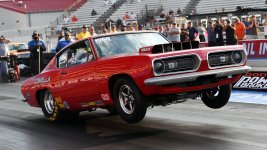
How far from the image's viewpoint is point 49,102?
28.4 feet

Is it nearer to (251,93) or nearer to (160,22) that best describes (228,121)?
(251,93)

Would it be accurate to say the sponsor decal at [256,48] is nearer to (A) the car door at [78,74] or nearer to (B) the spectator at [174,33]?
(B) the spectator at [174,33]

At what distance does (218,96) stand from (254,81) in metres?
4.46

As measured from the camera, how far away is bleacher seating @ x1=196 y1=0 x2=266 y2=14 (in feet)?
106

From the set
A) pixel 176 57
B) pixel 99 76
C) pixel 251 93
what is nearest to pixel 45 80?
pixel 99 76

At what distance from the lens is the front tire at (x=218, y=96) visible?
24.8ft

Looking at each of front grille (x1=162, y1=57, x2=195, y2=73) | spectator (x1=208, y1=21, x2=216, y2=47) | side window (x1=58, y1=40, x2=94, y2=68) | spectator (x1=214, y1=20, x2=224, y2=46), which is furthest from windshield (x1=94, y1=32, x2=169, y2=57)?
spectator (x1=208, y1=21, x2=216, y2=47)

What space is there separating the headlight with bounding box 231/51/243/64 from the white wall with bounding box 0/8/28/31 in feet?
165

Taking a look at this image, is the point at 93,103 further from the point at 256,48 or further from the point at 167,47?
the point at 256,48

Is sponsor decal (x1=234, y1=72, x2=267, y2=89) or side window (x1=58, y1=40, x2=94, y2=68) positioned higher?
side window (x1=58, y1=40, x2=94, y2=68)

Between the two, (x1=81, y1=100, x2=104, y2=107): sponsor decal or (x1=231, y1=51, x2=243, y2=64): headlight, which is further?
(x1=81, y1=100, x2=104, y2=107): sponsor decal

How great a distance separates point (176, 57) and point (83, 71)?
1.69 metres

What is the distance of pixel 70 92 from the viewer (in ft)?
25.5

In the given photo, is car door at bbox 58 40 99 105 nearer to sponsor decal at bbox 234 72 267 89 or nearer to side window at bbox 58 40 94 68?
side window at bbox 58 40 94 68
